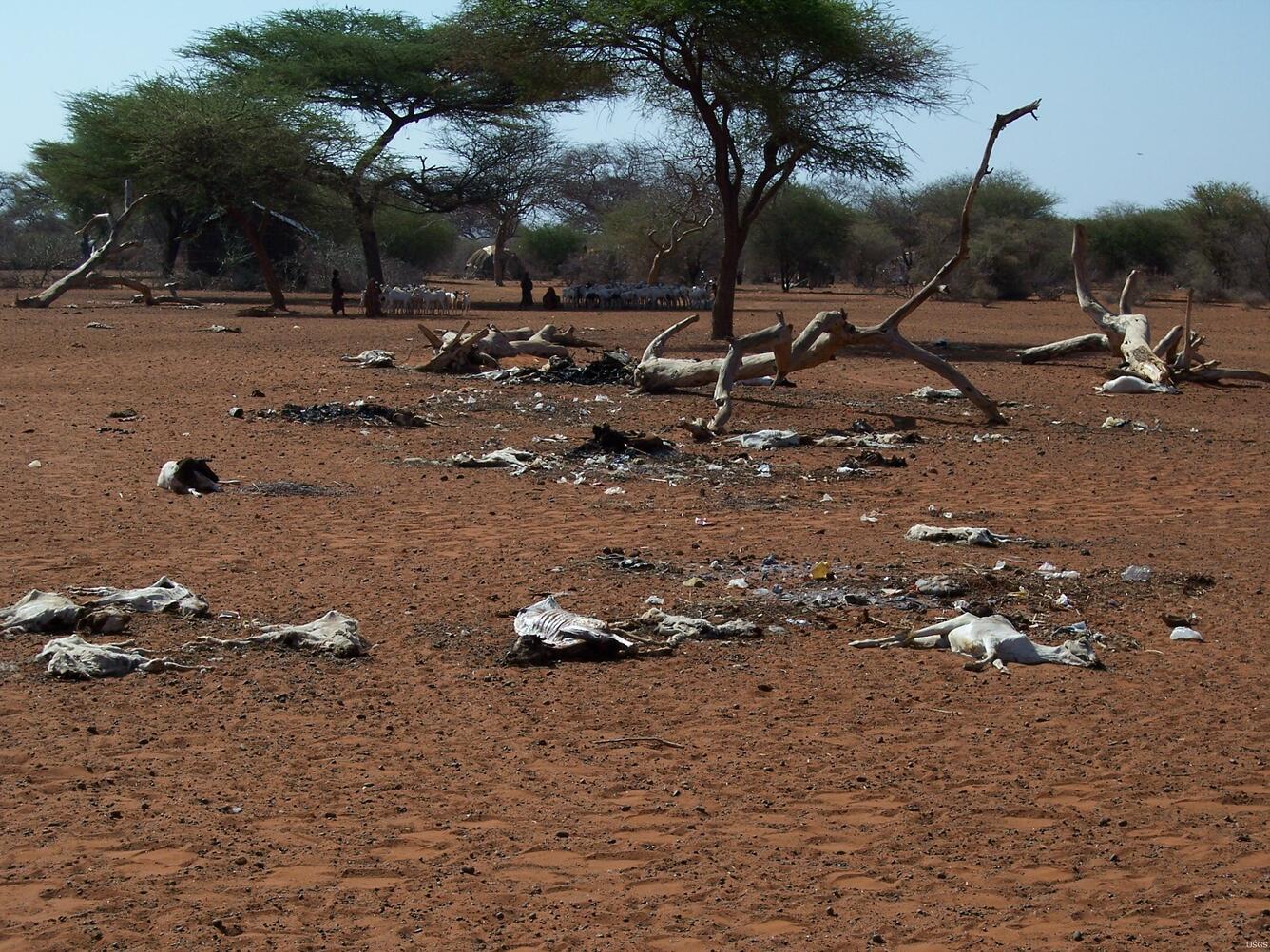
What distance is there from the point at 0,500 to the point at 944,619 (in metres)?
6.15

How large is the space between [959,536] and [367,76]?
31259 mm

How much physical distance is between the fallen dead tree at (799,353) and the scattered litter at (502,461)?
2.01 metres

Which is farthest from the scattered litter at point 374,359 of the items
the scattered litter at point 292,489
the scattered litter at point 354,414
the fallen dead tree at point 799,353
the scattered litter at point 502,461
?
the scattered litter at point 292,489

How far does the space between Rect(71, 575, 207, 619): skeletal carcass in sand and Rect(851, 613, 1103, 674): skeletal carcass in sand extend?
10.3 feet

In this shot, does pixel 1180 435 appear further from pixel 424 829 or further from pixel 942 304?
pixel 942 304

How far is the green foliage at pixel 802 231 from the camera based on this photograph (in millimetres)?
54219

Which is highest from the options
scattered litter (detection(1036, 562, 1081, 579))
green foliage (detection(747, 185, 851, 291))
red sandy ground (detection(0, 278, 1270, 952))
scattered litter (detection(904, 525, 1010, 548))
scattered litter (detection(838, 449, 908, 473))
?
green foliage (detection(747, 185, 851, 291))

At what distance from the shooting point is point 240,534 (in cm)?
859

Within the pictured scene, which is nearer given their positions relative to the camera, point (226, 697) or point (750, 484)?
point (226, 697)

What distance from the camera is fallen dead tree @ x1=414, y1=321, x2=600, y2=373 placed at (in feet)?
58.8

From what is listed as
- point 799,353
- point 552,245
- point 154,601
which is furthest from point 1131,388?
point 552,245

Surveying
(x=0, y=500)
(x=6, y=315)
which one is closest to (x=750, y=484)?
(x=0, y=500)

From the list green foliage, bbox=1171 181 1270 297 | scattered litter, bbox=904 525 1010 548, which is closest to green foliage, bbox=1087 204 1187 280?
green foliage, bbox=1171 181 1270 297

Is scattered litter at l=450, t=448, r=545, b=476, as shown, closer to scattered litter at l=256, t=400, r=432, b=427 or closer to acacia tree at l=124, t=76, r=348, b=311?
scattered litter at l=256, t=400, r=432, b=427
